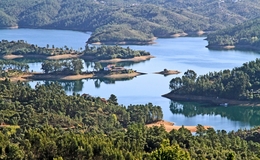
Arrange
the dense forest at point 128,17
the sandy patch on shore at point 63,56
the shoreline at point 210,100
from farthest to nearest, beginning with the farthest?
the dense forest at point 128,17 → the sandy patch on shore at point 63,56 → the shoreline at point 210,100

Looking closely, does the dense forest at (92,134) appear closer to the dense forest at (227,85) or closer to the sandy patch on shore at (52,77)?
the dense forest at (227,85)

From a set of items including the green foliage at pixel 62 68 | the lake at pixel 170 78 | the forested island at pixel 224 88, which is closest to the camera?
the lake at pixel 170 78

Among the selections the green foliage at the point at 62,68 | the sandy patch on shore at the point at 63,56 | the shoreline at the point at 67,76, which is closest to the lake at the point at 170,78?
the shoreline at the point at 67,76

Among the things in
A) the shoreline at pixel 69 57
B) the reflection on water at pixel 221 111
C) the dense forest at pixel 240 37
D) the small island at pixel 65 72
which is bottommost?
the reflection on water at pixel 221 111

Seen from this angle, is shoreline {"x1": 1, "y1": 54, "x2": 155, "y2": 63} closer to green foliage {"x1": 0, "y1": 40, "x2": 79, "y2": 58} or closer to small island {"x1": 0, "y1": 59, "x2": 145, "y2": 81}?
green foliage {"x1": 0, "y1": 40, "x2": 79, "y2": 58}

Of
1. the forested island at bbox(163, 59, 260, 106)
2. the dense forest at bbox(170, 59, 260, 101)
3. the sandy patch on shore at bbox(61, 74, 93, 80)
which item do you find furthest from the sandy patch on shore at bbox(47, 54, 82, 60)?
the forested island at bbox(163, 59, 260, 106)

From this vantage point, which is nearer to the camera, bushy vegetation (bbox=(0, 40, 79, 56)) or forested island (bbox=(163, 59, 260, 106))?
forested island (bbox=(163, 59, 260, 106))
